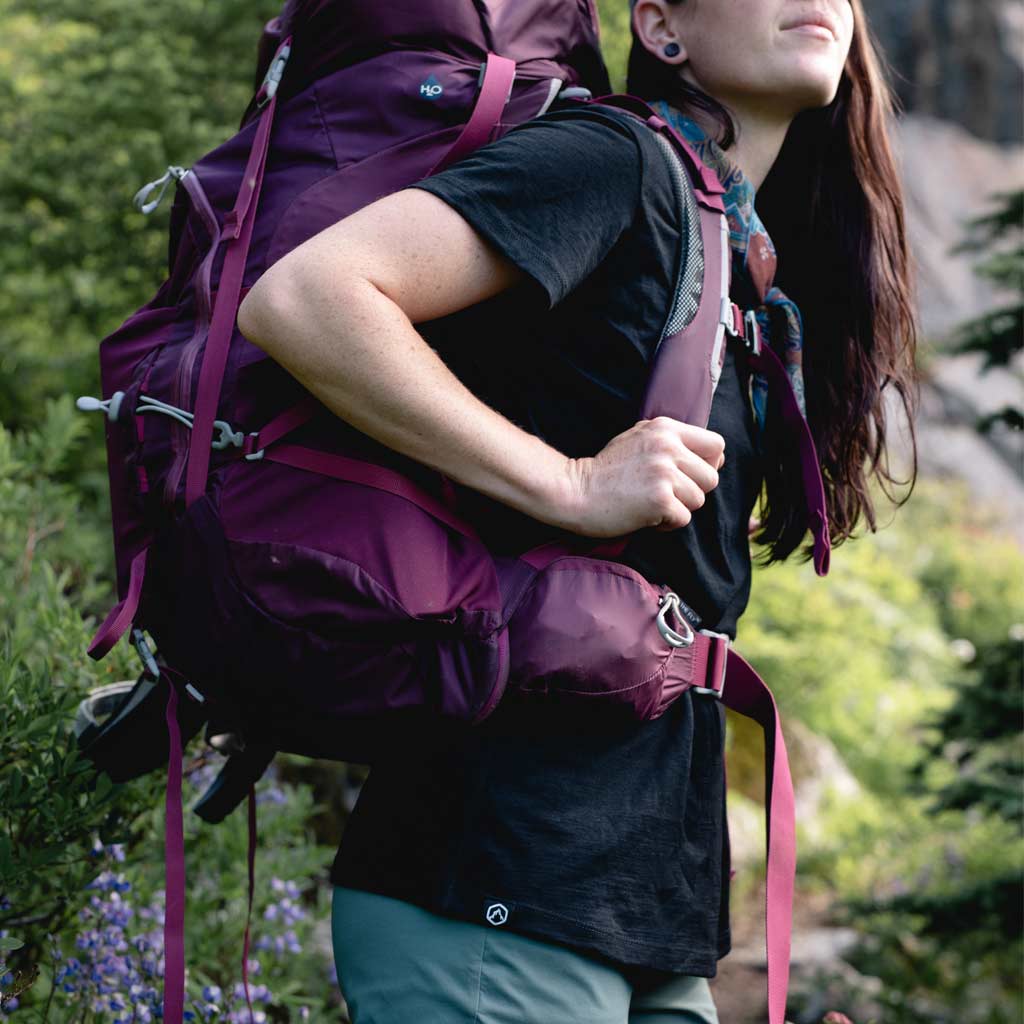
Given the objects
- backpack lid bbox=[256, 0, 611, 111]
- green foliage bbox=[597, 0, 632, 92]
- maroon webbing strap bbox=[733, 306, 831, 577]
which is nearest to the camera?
backpack lid bbox=[256, 0, 611, 111]

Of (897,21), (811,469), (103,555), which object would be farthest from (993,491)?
(811,469)

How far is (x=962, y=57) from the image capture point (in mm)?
18016

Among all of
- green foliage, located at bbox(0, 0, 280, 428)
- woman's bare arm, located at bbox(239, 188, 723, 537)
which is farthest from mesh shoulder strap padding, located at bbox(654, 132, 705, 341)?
green foliage, located at bbox(0, 0, 280, 428)

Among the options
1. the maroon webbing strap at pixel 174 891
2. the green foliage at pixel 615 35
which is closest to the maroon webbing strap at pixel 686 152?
the maroon webbing strap at pixel 174 891

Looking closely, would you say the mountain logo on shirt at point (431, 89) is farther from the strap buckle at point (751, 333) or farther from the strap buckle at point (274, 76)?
the strap buckle at point (751, 333)

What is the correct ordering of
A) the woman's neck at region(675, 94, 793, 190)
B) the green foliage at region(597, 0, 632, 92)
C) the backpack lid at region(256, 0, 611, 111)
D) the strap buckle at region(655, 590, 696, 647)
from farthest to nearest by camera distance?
the green foliage at region(597, 0, 632, 92)
the woman's neck at region(675, 94, 793, 190)
the backpack lid at region(256, 0, 611, 111)
the strap buckle at region(655, 590, 696, 647)

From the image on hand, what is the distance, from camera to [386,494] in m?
1.41

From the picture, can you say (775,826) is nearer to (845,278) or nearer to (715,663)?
(715,663)

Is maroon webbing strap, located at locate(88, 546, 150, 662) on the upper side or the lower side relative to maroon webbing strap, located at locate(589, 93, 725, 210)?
lower

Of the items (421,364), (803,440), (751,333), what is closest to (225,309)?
(421,364)

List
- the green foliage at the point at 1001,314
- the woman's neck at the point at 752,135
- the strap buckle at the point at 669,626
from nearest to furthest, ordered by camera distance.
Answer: the strap buckle at the point at 669,626, the woman's neck at the point at 752,135, the green foliage at the point at 1001,314

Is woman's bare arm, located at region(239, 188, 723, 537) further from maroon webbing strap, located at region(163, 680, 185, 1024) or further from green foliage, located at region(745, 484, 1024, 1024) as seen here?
green foliage, located at region(745, 484, 1024, 1024)

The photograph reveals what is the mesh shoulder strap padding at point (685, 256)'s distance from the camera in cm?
152

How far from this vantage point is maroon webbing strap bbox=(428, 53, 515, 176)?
151 cm
